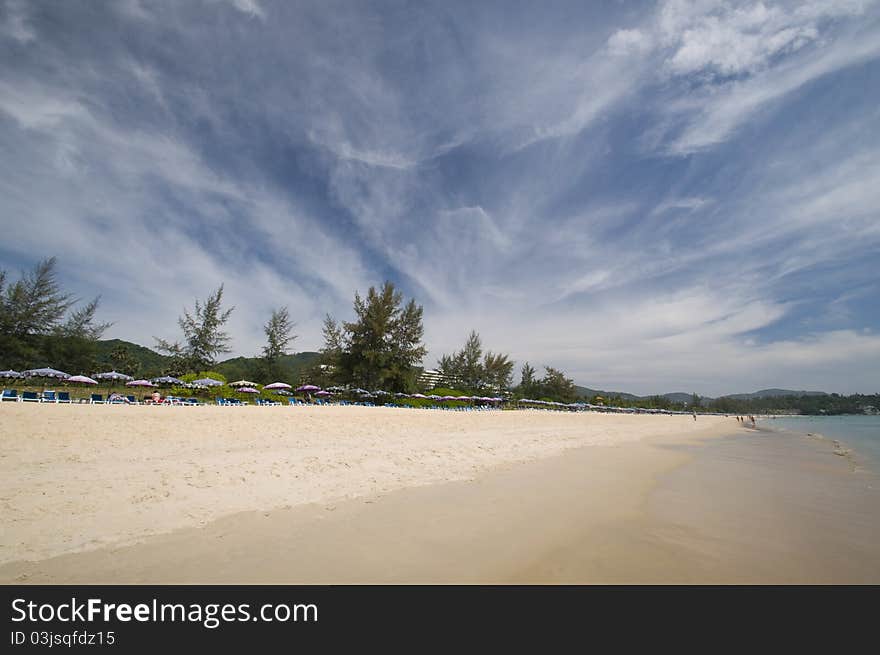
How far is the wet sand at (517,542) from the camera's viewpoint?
388 centimetres

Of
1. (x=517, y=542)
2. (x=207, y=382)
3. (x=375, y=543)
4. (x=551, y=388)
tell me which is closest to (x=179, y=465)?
(x=375, y=543)

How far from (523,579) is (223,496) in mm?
4892

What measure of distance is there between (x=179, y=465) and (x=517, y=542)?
6.84 m

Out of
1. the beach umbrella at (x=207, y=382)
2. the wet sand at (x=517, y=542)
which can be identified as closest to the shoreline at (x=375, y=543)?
the wet sand at (x=517, y=542)

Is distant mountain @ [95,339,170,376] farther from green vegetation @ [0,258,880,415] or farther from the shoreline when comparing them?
the shoreline

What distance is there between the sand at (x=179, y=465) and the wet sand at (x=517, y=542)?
0.58 m

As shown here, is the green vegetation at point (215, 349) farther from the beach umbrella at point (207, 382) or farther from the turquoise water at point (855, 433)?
the turquoise water at point (855, 433)

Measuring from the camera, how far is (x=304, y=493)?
6.49 metres

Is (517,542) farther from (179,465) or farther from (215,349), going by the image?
(215,349)

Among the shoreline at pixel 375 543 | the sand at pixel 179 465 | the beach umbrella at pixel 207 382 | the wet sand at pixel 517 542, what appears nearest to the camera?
the shoreline at pixel 375 543

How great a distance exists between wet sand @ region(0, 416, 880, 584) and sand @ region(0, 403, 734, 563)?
0.58 metres

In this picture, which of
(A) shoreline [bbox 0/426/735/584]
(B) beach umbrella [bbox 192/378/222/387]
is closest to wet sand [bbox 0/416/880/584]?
(A) shoreline [bbox 0/426/735/584]
